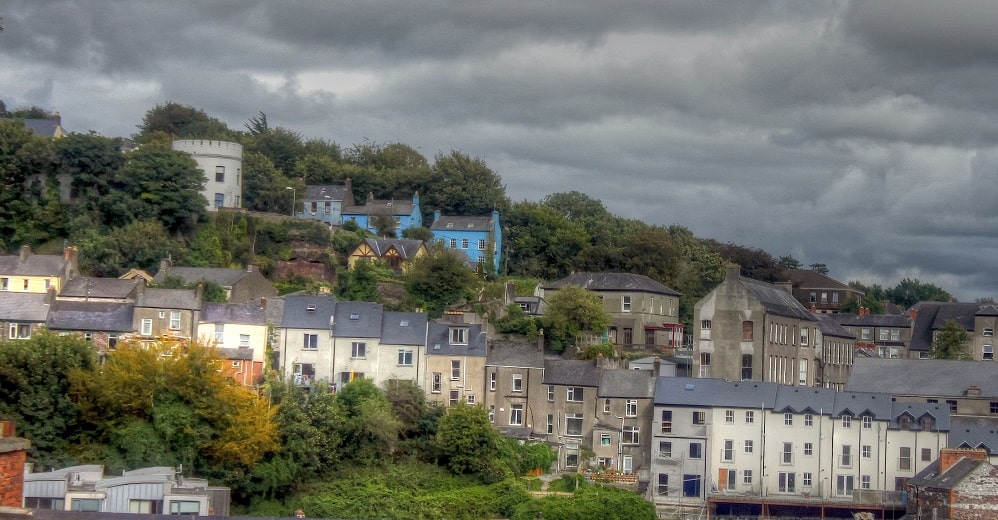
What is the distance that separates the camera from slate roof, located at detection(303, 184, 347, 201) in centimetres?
8156

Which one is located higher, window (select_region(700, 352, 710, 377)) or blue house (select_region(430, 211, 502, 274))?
blue house (select_region(430, 211, 502, 274))

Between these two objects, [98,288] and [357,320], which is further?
[98,288]

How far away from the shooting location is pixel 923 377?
6228 cm

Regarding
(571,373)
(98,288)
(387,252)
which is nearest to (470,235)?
(387,252)

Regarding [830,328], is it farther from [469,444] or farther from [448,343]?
[469,444]

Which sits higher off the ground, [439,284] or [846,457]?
[439,284]

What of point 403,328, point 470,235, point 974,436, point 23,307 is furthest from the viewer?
point 470,235

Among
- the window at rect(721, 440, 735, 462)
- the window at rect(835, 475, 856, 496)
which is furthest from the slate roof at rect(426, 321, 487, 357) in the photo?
the window at rect(835, 475, 856, 496)

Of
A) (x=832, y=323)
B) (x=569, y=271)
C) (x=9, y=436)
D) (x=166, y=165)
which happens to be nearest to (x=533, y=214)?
(x=569, y=271)

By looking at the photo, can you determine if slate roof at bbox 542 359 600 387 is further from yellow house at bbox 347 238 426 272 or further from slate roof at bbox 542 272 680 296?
yellow house at bbox 347 238 426 272

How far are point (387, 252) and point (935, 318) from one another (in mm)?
37136

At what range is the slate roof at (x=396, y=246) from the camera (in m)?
71.9

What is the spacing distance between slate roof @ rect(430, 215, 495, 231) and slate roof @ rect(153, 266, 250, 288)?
20116 millimetres

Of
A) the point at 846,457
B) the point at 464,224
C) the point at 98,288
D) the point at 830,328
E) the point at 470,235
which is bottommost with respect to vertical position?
the point at 846,457
